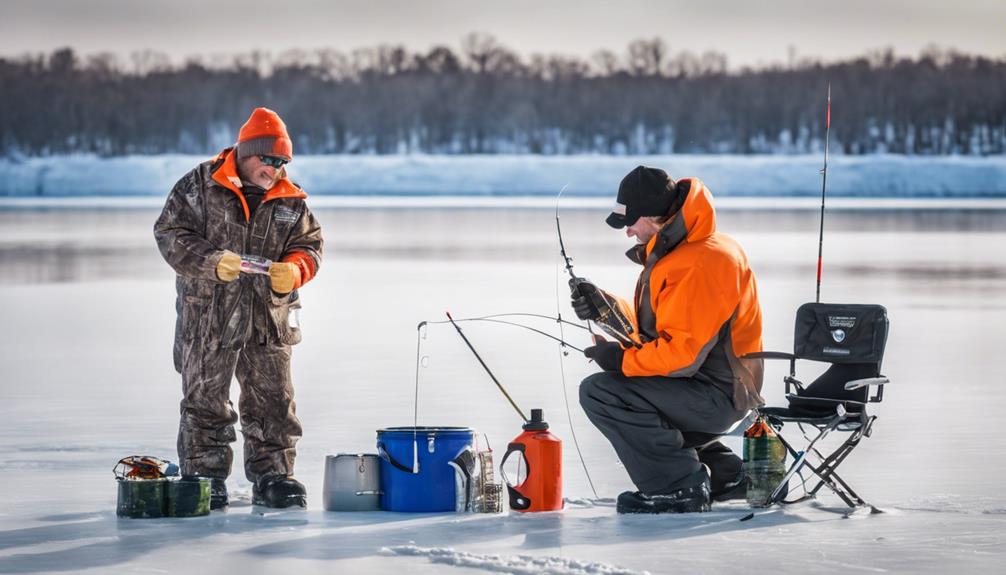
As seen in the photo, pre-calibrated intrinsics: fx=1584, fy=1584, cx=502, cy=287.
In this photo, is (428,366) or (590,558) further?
(428,366)

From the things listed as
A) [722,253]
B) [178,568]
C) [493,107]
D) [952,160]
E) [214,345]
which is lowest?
[178,568]

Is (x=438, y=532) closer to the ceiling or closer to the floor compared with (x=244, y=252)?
closer to the floor

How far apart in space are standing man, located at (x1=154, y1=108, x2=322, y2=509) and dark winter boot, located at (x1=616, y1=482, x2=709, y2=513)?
3.37 feet

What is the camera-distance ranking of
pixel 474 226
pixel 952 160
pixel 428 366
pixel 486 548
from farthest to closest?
pixel 952 160 < pixel 474 226 < pixel 428 366 < pixel 486 548

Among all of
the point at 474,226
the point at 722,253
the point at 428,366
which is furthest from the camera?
the point at 474,226

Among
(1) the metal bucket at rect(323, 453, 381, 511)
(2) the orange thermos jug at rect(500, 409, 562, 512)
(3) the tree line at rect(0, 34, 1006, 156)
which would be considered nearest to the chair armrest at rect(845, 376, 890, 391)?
(2) the orange thermos jug at rect(500, 409, 562, 512)

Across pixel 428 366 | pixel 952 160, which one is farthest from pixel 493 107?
pixel 428 366

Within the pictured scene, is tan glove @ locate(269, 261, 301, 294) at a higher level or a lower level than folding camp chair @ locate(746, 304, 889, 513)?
higher

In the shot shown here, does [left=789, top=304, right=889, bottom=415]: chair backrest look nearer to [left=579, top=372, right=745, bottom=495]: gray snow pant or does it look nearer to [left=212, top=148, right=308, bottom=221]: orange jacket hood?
[left=579, top=372, right=745, bottom=495]: gray snow pant

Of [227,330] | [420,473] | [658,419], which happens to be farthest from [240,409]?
[658,419]

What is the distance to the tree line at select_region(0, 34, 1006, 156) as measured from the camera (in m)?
85.9

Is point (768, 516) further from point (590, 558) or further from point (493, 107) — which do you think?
point (493, 107)

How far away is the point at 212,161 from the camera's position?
5.21m

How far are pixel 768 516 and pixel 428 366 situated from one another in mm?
4474
